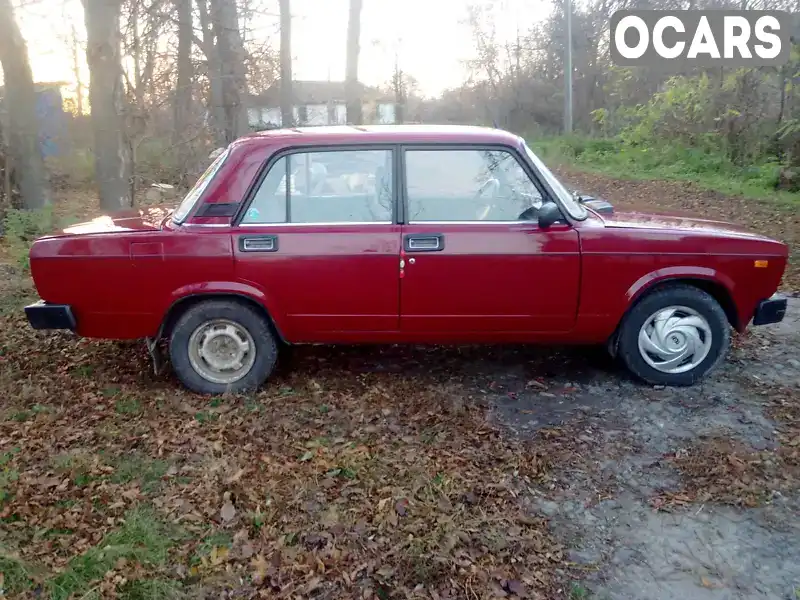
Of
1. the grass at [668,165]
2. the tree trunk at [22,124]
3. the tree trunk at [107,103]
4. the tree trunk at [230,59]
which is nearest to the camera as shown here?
the tree trunk at [107,103]

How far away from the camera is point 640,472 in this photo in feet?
12.6

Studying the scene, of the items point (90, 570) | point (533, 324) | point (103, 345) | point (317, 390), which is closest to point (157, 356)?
point (103, 345)

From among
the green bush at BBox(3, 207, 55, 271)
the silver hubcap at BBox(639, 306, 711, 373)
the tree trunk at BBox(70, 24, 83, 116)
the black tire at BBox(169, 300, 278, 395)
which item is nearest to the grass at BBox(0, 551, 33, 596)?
the black tire at BBox(169, 300, 278, 395)

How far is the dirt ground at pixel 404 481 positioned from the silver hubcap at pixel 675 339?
21 cm

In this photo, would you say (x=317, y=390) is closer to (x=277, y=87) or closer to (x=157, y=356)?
(x=157, y=356)

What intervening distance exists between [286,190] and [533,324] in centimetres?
188

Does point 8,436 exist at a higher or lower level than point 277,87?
lower

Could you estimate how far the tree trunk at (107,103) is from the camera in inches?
314

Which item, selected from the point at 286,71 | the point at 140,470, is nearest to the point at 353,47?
the point at 286,71

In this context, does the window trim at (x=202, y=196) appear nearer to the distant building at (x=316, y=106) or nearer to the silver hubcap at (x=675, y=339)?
the silver hubcap at (x=675, y=339)

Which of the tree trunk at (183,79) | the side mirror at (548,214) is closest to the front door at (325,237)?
the side mirror at (548,214)

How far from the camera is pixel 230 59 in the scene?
1380 cm

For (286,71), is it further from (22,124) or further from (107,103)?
(107,103)

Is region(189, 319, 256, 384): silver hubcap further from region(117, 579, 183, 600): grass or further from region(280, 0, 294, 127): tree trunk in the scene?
region(280, 0, 294, 127): tree trunk
